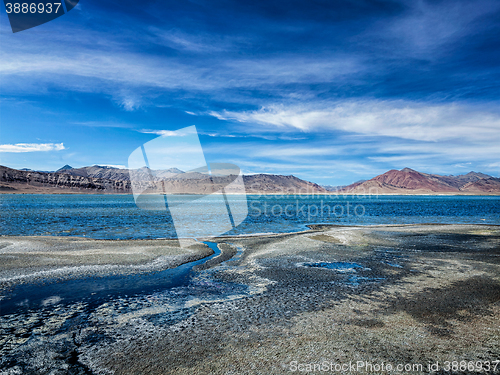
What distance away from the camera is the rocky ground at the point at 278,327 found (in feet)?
17.4

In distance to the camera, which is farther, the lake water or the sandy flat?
the lake water

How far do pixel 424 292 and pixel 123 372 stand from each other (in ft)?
29.9

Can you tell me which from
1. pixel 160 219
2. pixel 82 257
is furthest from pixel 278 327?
pixel 160 219

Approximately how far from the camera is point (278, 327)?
22.3ft

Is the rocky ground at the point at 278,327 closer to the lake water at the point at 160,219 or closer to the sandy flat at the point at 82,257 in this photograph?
the sandy flat at the point at 82,257

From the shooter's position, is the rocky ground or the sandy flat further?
the sandy flat

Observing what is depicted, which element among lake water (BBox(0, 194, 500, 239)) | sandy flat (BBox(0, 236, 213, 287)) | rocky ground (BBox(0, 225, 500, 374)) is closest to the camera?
rocky ground (BBox(0, 225, 500, 374))

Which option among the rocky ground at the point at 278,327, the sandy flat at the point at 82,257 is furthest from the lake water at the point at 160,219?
the rocky ground at the point at 278,327

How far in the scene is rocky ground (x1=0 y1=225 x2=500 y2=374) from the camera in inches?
208

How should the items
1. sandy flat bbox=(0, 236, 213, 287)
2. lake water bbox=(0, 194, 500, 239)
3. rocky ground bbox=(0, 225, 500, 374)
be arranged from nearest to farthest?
rocky ground bbox=(0, 225, 500, 374) → sandy flat bbox=(0, 236, 213, 287) → lake water bbox=(0, 194, 500, 239)

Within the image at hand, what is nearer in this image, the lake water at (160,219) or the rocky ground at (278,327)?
the rocky ground at (278,327)

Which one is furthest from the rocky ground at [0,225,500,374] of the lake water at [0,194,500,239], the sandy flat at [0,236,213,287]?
the lake water at [0,194,500,239]

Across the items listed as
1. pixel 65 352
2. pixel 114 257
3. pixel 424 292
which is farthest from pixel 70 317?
pixel 424 292

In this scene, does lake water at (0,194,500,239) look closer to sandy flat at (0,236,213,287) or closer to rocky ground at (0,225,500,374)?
sandy flat at (0,236,213,287)
